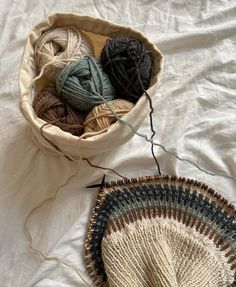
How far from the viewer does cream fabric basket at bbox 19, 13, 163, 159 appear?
697 millimetres

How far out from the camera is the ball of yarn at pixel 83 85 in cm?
73

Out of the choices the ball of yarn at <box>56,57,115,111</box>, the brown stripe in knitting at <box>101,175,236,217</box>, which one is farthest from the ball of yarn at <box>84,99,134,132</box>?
the brown stripe in knitting at <box>101,175,236,217</box>

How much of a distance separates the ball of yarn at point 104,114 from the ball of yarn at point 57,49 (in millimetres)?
106

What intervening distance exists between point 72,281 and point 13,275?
10 cm

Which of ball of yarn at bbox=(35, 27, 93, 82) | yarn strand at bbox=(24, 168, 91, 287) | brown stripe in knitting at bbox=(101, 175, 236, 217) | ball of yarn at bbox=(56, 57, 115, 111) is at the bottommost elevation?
yarn strand at bbox=(24, 168, 91, 287)

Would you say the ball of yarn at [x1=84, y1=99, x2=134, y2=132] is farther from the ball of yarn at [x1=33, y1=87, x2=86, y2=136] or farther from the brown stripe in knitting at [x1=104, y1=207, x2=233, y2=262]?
the brown stripe in knitting at [x1=104, y1=207, x2=233, y2=262]

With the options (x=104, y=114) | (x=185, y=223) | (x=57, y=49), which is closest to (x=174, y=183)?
(x=185, y=223)

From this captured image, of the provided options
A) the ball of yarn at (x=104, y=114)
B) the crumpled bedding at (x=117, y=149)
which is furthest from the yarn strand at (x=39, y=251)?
the ball of yarn at (x=104, y=114)

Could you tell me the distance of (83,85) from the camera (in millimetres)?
739

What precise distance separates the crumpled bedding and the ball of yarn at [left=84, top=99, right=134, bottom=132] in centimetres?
9

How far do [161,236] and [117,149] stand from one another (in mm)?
185

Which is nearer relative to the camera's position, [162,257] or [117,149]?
[162,257]

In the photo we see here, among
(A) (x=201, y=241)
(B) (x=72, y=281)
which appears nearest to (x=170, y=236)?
(A) (x=201, y=241)

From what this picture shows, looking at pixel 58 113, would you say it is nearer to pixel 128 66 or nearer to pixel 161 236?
pixel 128 66
